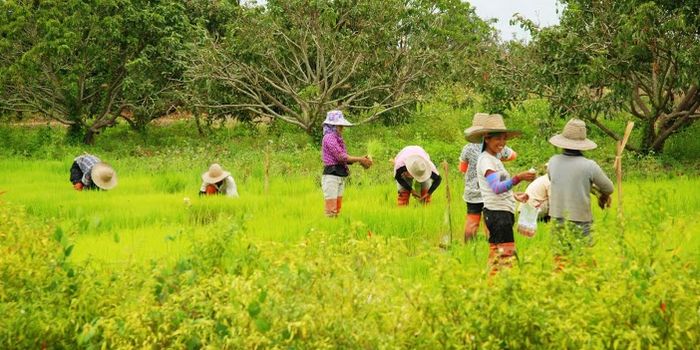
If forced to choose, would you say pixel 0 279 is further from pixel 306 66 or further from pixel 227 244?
pixel 306 66

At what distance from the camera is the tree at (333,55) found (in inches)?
664

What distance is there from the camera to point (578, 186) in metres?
5.53

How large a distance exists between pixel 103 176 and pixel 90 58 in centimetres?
750

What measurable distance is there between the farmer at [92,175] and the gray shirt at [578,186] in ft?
24.0

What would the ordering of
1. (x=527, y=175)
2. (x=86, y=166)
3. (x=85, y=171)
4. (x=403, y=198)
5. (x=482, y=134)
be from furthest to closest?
1. (x=86, y=166)
2. (x=85, y=171)
3. (x=403, y=198)
4. (x=482, y=134)
5. (x=527, y=175)

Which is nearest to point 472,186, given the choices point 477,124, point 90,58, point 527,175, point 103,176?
point 477,124

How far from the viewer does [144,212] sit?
9.09 meters

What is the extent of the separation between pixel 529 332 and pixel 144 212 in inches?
255

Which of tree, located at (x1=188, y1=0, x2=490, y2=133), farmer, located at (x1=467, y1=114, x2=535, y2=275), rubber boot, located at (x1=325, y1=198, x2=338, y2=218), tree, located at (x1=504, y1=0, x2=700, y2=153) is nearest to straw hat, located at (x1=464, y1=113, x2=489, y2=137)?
farmer, located at (x1=467, y1=114, x2=535, y2=275)

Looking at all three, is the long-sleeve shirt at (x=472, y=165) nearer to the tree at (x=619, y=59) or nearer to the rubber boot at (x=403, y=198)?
the rubber boot at (x=403, y=198)

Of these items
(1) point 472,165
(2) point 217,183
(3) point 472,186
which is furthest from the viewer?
(2) point 217,183

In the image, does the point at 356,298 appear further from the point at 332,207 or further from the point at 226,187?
the point at 226,187


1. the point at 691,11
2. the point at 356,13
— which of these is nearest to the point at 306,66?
the point at 356,13

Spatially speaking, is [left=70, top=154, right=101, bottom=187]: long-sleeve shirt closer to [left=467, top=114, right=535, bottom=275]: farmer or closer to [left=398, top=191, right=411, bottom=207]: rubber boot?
[left=398, top=191, right=411, bottom=207]: rubber boot
